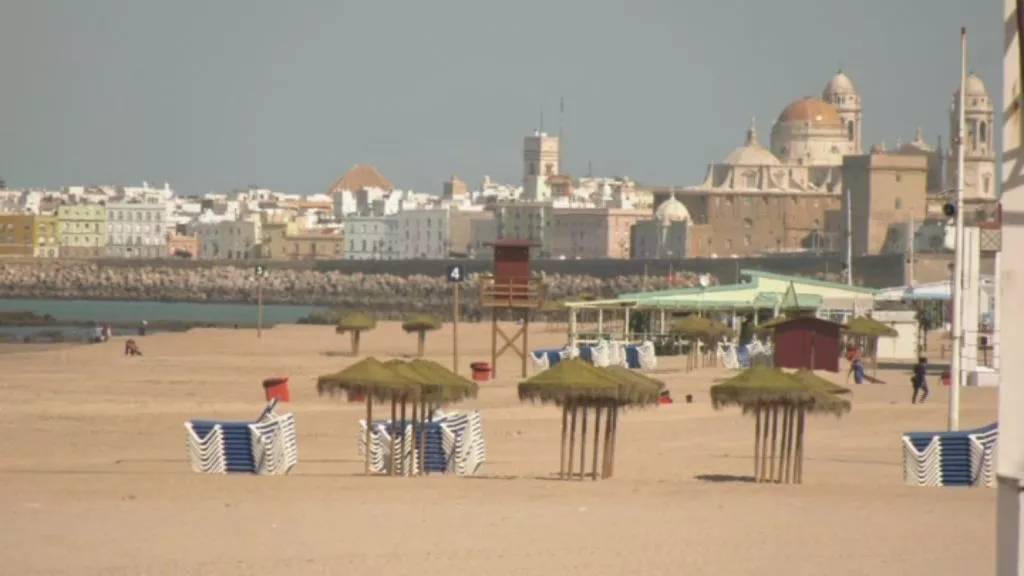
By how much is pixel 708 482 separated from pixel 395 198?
149981mm

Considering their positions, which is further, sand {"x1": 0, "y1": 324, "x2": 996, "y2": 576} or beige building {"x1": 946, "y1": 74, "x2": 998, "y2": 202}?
beige building {"x1": 946, "y1": 74, "x2": 998, "y2": 202}

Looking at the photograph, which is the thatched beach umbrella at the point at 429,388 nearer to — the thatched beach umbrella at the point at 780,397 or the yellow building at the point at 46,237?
the thatched beach umbrella at the point at 780,397

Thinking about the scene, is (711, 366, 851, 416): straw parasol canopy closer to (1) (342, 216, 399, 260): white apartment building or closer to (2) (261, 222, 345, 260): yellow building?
(2) (261, 222, 345, 260): yellow building

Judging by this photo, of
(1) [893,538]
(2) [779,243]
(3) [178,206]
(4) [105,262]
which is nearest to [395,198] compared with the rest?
(3) [178,206]

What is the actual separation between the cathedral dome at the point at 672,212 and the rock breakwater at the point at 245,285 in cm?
723

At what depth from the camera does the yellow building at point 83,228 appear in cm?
14712

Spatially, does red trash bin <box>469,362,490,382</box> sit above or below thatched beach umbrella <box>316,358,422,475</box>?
below

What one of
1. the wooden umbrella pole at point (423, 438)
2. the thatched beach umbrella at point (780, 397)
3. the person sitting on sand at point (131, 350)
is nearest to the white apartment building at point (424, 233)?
the person sitting on sand at point (131, 350)

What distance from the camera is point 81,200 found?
561 ft

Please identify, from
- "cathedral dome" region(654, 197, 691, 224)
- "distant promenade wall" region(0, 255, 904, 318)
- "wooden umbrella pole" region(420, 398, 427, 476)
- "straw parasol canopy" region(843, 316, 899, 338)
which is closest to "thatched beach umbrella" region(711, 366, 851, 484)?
"wooden umbrella pole" region(420, 398, 427, 476)

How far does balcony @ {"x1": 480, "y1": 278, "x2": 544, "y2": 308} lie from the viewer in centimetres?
3241

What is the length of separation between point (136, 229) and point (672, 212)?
179ft

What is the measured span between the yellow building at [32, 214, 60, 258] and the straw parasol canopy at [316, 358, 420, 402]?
128644 mm

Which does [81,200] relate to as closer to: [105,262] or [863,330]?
[105,262]
